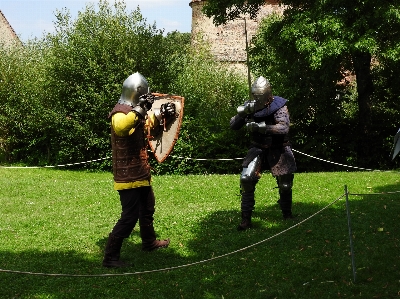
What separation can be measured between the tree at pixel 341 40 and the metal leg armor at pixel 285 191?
285 inches

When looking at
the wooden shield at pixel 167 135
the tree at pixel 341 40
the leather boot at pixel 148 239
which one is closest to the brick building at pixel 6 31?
the tree at pixel 341 40

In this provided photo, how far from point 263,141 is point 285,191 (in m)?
0.84

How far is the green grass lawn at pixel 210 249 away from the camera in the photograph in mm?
5383

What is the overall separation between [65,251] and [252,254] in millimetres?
2426

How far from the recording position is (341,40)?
46.4 ft

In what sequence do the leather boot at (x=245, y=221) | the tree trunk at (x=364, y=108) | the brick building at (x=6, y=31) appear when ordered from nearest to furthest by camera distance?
the leather boot at (x=245, y=221) < the tree trunk at (x=364, y=108) < the brick building at (x=6, y=31)

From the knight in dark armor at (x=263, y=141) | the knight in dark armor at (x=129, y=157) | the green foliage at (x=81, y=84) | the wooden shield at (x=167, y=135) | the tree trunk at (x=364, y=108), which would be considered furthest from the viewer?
the green foliage at (x=81, y=84)

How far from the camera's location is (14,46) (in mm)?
24281

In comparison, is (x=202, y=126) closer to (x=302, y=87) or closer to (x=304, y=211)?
(x=302, y=87)

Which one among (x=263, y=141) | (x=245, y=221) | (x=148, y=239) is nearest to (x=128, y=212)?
(x=148, y=239)

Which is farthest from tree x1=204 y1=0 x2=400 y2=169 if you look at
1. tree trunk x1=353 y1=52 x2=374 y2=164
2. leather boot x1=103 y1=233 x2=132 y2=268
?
leather boot x1=103 y1=233 x2=132 y2=268

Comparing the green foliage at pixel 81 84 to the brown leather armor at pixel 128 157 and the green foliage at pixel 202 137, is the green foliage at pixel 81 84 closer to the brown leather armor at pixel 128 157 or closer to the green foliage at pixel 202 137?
the green foliage at pixel 202 137

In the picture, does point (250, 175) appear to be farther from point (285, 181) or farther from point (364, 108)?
point (364, 108)

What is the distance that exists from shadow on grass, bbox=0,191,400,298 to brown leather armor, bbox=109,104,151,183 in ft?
3.46
